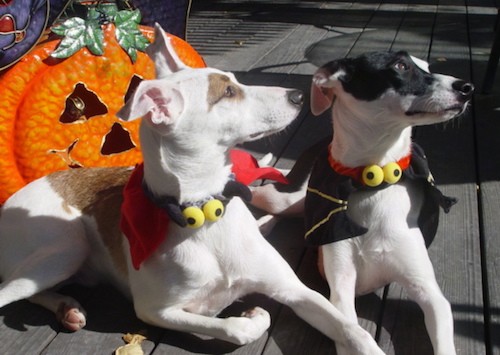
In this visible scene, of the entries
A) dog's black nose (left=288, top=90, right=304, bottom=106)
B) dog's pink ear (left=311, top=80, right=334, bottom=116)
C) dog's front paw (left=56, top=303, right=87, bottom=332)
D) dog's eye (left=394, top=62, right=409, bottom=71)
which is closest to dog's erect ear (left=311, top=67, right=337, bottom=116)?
dog's pink ear (left=311, top=80, right=334, bottom=116)

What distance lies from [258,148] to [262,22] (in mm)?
4160

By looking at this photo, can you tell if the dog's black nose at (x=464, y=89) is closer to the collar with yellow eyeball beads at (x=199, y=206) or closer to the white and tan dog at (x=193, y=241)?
the white and tan dog at (x=193, y=241)

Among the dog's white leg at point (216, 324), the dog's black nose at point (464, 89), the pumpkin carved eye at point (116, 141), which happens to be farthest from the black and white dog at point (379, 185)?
the pumpkin carved eye at point (116, 141)

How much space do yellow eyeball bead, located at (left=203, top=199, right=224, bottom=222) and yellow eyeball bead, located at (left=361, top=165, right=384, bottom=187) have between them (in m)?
0.64

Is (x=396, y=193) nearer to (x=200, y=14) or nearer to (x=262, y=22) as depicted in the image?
(x=262, y=22)

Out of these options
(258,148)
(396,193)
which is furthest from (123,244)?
(258,148)

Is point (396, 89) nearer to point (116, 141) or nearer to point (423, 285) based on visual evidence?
point (423, 285)

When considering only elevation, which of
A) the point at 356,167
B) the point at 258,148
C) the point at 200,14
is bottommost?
the point at 200,14

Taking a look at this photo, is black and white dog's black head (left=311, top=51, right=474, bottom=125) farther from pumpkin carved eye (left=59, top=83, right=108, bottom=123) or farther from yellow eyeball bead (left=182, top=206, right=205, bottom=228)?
pumpkin carved eye (left=59, top=83, right=108, bottom=123)

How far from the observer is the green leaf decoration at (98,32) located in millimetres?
3355

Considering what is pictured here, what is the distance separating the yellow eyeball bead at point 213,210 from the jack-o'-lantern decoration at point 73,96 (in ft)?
5.06

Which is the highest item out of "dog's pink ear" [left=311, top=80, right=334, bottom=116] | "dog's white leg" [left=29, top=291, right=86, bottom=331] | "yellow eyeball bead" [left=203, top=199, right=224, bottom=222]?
"dog's pink ear" [left=311, top=80, right=334, bottom=116]

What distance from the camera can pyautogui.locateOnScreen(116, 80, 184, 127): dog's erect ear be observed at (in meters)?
1.93

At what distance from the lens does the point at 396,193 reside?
2.52 meters
